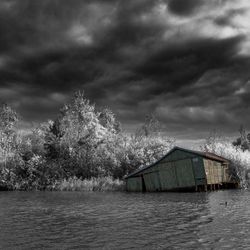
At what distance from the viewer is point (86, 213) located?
105 feet

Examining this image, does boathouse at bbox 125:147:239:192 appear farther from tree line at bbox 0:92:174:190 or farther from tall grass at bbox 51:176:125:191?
tree line at bbox 0:92:174:190

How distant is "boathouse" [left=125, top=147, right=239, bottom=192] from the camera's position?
54375 millimetres

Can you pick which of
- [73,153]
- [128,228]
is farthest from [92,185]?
[128,228]

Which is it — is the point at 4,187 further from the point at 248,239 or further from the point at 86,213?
the point at 248,239

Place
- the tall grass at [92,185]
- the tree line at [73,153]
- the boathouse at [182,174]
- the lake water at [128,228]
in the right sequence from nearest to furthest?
the lake water at [128,228] < the boathouse at [182,174] < the tall grass at [92,185] < the tree line at [73,153]

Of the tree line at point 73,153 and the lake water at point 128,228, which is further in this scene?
the tree line at point 73,153

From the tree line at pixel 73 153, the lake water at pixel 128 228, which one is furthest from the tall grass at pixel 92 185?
the lake water at pixel 128 228

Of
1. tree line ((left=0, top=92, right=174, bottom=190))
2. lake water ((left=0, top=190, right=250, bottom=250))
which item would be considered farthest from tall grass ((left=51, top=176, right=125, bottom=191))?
lake water ((left=0, top=190, right=250, bottom=250))

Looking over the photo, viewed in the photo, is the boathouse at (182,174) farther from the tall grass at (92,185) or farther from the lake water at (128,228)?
the lake water at (128,228)

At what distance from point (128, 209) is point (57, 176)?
39.6 meters

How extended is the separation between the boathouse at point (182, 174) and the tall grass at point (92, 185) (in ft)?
9.79

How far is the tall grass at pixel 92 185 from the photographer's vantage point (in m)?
62.8

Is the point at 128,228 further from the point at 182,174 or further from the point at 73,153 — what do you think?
the point at 73,153

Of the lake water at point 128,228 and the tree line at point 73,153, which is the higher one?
the tree line at point 73,153
